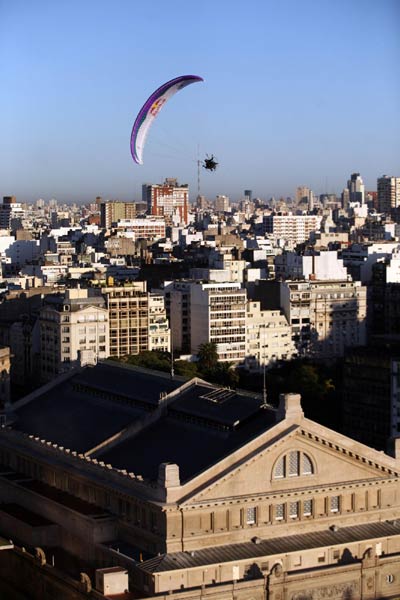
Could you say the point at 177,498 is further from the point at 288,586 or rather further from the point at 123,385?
the point at 123,385

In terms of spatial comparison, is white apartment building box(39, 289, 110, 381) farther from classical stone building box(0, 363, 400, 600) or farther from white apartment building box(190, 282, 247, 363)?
classical stone building box(0, 363, 400, 600)

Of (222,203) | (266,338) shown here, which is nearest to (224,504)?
(266,338)

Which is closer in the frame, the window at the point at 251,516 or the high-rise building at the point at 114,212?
the window at the point at 251,516

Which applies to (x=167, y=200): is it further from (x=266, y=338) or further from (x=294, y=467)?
(x=294, y=467)

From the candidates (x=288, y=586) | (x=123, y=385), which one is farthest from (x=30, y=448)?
(x=288, y=586)

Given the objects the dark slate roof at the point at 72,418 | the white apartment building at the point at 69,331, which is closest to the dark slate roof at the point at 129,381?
the dark slate roof at the point at 72,418

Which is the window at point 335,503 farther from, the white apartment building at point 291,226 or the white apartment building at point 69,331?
the white apartment building at point 291,226

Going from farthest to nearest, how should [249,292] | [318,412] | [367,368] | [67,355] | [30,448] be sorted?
[249,292], [67,355], [318,412], [367,368], [30,448]
